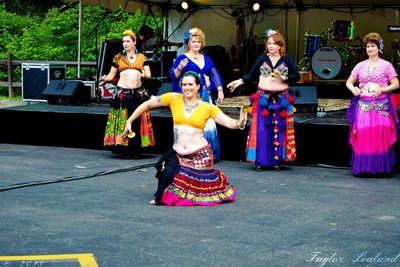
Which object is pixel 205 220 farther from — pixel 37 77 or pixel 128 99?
pixel 37 77

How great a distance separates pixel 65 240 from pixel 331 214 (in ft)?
7.39

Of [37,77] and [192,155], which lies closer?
[192,155]

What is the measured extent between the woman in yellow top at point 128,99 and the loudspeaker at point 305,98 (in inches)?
97.1

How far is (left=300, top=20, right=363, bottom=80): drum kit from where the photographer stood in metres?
17.2

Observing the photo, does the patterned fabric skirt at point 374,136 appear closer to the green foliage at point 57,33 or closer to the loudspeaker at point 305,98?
the loudspeaker at point 305,98

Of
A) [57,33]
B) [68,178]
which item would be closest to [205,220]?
[68,178]

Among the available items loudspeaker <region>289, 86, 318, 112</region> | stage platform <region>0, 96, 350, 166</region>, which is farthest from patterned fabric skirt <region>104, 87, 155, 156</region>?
loudspeaker <region>289, 86, 318, 112</region>

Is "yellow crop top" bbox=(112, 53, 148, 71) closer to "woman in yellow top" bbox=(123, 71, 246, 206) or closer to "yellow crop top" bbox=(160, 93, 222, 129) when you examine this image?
"woman in yellow top" bbox=(123, 71, 246, 206)

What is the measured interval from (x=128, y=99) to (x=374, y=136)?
3.14 meters

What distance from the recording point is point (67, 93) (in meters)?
13.5

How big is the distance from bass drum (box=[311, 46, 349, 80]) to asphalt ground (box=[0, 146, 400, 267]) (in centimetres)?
796

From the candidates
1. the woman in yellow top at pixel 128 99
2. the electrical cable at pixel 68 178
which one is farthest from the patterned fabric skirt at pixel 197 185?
the woman in yellow top at pixel 128 99

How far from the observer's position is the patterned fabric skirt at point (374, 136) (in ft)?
29.8

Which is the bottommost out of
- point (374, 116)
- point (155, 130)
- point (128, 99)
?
point (155, 130)
